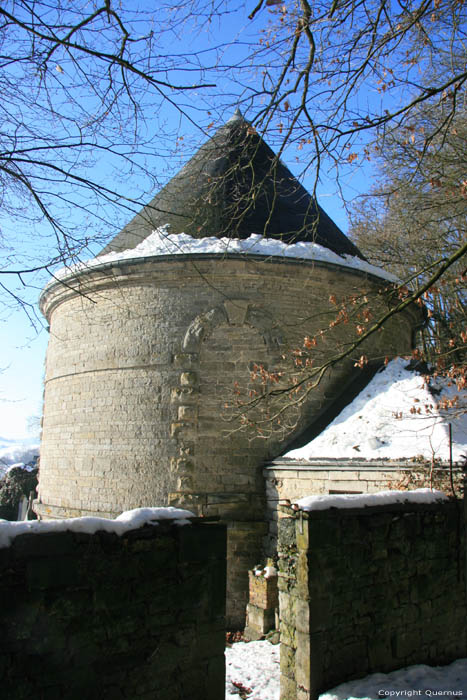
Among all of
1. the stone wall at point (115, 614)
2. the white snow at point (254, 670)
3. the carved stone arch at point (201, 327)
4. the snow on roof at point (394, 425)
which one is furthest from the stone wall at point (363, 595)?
the carved stone arch at point (201, 327)

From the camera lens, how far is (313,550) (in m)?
4.56

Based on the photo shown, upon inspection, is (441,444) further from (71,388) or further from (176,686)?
(71,388)

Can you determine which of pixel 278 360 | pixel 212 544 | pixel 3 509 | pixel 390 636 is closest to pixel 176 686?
pixel 212 544

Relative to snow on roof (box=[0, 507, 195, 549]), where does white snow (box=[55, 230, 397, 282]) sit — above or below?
above

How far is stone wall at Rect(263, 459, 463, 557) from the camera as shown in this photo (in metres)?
7.24

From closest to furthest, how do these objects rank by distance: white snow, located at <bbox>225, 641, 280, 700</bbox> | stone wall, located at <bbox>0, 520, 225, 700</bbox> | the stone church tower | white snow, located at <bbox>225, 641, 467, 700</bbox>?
stone wall, located at <bbox>0, 520, 225, 700</bbox>, white snow, located at <bbox>225, 641, 467, 700</bbox>, white snow, located at <bbox>225, 641, 280, 700</bbox>, the stone church tower

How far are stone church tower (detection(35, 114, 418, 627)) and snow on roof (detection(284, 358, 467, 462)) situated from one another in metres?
0.76

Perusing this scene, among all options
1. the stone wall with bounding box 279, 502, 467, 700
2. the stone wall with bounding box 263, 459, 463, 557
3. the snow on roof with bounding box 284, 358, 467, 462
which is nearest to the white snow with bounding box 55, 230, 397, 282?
the snow on roof with bounding box 284, 358, 467, 462

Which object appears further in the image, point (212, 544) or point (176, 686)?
point (212, 544)

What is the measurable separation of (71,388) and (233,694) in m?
6.74

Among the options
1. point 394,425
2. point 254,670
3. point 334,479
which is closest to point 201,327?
point 334,479

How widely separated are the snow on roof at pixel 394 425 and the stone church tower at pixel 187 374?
76cm

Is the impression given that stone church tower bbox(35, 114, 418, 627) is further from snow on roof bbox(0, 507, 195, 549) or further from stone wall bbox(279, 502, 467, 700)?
snow on roof bbox(0, 507, 195, 549)

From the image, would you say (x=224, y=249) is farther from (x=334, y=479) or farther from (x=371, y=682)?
(x=371, y=682)
